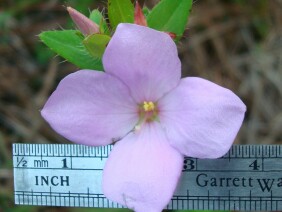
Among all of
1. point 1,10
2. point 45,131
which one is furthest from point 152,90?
point 1,10

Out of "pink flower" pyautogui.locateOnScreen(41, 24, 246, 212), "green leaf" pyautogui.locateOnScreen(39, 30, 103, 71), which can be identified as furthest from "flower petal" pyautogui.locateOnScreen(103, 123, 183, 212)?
"green leaf" pyautogui.locateOnScreen(39, 30, 103, 71)

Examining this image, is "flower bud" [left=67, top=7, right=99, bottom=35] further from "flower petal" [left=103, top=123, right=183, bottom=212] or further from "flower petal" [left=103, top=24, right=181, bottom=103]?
"flower petal" [left=103, top=123, right=183, bottom=212]

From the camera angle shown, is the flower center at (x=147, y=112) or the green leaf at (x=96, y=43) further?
the flower center at (x=147, y=112)

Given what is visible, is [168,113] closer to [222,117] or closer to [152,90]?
[152,90]

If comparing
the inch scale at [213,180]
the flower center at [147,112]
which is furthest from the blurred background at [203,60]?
Answer: the flower center at [147,112]

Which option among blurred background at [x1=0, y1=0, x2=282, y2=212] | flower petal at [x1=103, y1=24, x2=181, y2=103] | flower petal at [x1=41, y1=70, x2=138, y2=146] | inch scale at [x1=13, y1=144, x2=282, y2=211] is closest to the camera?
flower petal at [x1=103, y1=24, x2=181, y2=103]

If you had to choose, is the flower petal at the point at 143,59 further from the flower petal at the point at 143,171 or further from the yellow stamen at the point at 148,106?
the flower petal at the point at 143,171

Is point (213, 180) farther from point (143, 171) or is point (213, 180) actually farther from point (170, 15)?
point (170, 15)

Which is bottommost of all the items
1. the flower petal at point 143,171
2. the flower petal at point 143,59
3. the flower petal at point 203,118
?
the flower petal at point 143,171
